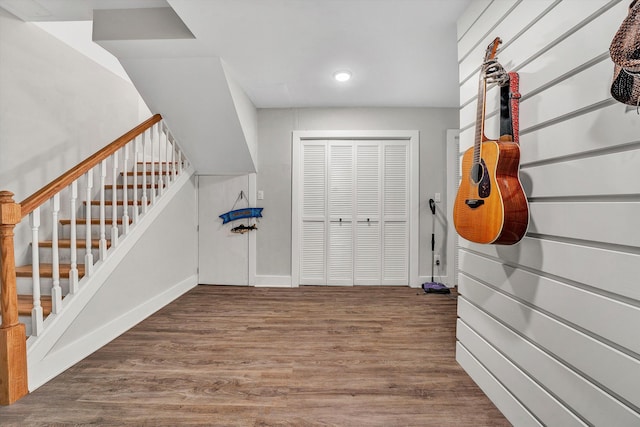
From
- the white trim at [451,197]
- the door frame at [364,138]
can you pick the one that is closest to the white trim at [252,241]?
the door frame at [364,138]

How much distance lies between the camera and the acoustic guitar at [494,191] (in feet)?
4.10

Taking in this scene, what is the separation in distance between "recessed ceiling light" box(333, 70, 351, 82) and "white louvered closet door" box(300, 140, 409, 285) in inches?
39.2

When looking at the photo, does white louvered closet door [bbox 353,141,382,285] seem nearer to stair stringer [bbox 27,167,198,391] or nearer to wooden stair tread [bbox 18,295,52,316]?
stair stringer [bbox 27,167,198,391]

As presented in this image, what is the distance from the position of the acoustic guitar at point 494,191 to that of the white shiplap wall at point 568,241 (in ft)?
0.26

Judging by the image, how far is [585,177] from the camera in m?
1.02

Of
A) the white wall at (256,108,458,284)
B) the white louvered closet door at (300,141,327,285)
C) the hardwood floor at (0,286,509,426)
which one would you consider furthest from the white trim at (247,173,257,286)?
the hardwood floor at (0,286,509,426)

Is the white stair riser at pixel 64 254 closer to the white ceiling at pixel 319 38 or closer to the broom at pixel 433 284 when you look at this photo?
the white ceiling at pixel 319 38

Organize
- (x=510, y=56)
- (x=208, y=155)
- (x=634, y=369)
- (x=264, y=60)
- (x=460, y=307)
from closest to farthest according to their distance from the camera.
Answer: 1. (x=634, y=369)
2. (x=510, y=56)
3. (x=460, y=307)
4. (x=264, y=60)
5. (x=208, y=155)

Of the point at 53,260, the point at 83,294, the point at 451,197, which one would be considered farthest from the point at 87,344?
the point at 451,197

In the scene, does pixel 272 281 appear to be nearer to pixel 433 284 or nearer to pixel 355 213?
pixel 355 213

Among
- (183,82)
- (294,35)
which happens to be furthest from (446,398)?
(183,82)

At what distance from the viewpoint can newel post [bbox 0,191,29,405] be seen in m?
1.54

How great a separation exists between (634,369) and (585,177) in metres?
0.60

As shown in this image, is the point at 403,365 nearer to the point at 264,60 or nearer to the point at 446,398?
the point at 446,398
